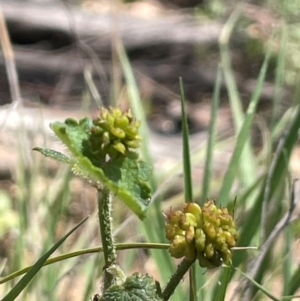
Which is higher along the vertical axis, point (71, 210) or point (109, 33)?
A: point (109, 33)

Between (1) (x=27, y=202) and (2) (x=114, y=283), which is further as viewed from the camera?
(1) (x=27, y=202)

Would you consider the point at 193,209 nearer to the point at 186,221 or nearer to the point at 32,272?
the point at 186,221

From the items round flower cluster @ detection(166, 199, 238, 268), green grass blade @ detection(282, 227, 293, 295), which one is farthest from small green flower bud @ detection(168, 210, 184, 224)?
green grass blade @ detection(282, 227, 293, 295)

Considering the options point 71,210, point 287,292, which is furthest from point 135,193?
Result: point 71,210

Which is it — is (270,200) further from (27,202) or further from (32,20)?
(32,20)

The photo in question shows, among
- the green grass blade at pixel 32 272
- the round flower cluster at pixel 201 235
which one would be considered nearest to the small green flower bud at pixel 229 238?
the round flower cluster at pixel 201 235

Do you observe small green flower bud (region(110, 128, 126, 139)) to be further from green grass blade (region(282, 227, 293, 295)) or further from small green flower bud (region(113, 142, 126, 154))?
green grass blade (region(282, 227, 293, 295))
